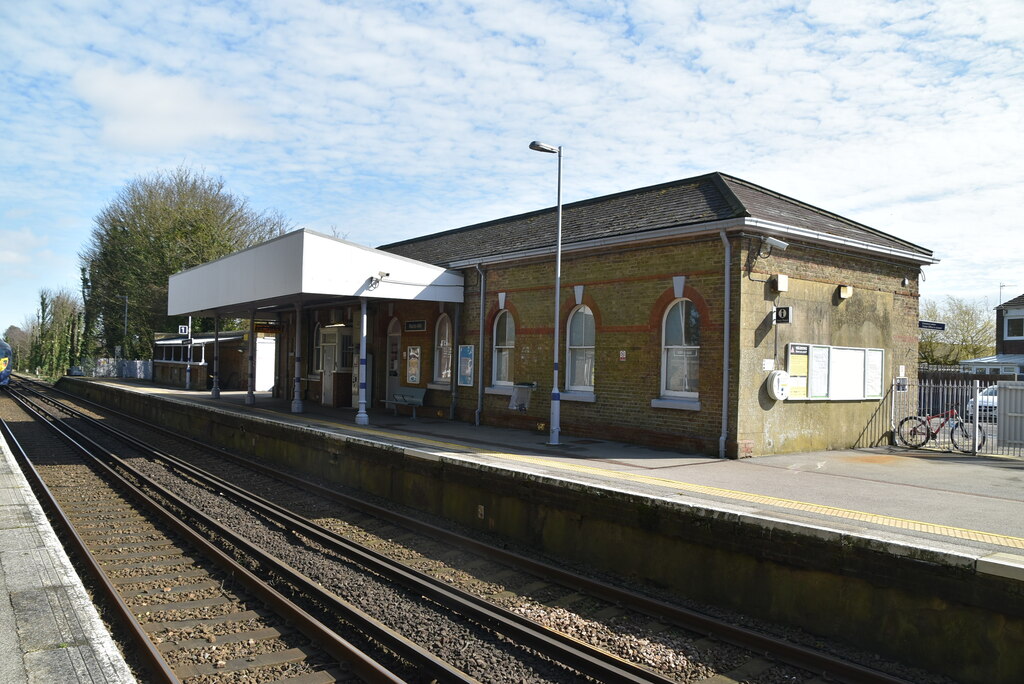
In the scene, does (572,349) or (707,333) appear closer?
(707,333)

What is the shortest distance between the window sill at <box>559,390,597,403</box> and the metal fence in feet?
22.3

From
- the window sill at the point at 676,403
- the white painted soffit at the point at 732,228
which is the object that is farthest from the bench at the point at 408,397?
the window sill at the point at 676,403

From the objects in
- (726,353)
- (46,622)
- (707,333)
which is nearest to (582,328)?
(707,333)

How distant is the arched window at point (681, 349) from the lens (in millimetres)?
13398

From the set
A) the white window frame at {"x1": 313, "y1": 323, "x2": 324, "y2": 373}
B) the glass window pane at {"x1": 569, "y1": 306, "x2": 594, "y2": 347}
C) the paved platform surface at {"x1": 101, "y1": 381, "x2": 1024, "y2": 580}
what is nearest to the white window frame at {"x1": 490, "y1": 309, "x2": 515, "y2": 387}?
the paved platform surface at {"x1": 101, "y1": 381, "x2": 1024, "y2": 580}

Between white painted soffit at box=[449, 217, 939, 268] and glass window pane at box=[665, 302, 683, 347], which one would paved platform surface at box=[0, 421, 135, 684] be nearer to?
glass window pane at box=[665, 302, 683, 347]

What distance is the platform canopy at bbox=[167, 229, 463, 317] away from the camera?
53.5 ft

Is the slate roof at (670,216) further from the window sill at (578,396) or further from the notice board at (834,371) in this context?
the window sill at (578,396)

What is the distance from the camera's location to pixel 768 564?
6.65 m

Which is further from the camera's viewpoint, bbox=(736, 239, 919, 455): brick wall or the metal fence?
the metal fence

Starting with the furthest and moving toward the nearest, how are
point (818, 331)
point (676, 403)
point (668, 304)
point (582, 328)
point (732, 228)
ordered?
point (582, 328) → point (818, 331) → point (668, 304) → point (676, 403) → point (732, 228)

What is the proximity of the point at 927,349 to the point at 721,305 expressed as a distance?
38895mm

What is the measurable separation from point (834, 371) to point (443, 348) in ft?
34.1

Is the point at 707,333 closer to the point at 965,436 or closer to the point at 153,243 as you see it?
the point at 965,436
